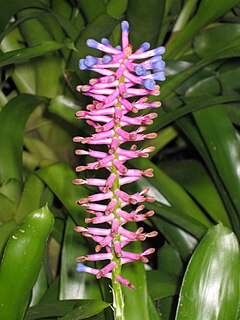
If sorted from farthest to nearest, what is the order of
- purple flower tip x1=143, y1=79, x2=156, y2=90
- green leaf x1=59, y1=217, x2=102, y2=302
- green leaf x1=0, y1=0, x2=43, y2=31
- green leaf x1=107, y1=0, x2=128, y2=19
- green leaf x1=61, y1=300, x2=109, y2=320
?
green leaf x1=107, y1=0, x2=128, y2=19 < green leaf x1=0, y1=0, x2=43, y2=31 < green leaf x1=59, y1=217, x2=102, y2=302 < green leaf x1=61, y1=300, x2=109, y2=320 < purple flower tip x1=143, y1=79, x2=156, y2=90

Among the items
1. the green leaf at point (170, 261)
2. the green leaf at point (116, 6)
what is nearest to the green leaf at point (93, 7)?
the green leaf at point (116, 6)

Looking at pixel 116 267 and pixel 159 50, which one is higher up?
pixel 159 50

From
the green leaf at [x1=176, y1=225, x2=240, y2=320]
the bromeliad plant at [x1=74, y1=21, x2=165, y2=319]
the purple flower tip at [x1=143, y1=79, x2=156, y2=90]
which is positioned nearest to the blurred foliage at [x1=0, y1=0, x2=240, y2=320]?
the green leaf at [x1=176, y1=225, x2=240, y2=320]

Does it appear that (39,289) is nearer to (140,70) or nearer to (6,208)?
(6,208)

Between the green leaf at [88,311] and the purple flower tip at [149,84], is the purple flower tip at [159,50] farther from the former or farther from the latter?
the green leaf at [88,311]

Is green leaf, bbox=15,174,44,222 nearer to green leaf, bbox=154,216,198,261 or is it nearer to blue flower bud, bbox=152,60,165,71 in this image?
green leaf, bbox=154,216,198,261

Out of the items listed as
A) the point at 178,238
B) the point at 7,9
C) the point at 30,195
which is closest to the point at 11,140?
the point at 30,195

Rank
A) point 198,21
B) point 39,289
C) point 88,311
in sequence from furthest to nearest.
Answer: point 198,21 < point 39,289 < point 88,311

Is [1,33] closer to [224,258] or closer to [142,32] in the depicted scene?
[142,32]
